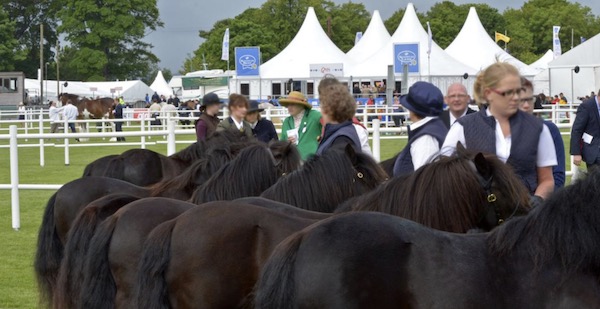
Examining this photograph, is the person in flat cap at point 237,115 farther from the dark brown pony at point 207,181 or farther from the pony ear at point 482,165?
the pony ear at point 482,165

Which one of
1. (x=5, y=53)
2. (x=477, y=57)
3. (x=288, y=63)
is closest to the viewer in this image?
(x=288, y=63)

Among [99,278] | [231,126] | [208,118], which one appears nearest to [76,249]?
[99,278]

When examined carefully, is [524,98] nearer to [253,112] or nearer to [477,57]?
[253,112]

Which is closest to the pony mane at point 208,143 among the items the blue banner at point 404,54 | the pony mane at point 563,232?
the pony mane at point 563,232

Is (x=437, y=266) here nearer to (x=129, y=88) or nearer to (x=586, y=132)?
(x=586, y=132)

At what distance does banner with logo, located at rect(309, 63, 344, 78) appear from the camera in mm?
46031

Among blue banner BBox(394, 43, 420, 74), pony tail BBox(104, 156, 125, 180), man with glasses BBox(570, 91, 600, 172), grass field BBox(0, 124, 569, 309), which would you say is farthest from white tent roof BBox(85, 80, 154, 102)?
pony tail BBox(104, 156, 125, 180)

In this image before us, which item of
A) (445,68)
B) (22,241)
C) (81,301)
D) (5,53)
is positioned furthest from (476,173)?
(5,53)

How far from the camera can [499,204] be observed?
464 cm

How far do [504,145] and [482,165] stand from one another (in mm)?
554

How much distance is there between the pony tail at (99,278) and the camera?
5.11 m

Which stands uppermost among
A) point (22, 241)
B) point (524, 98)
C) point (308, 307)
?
point (524, 98)

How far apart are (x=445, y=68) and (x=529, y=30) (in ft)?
241

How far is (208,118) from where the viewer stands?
38.0 ft
